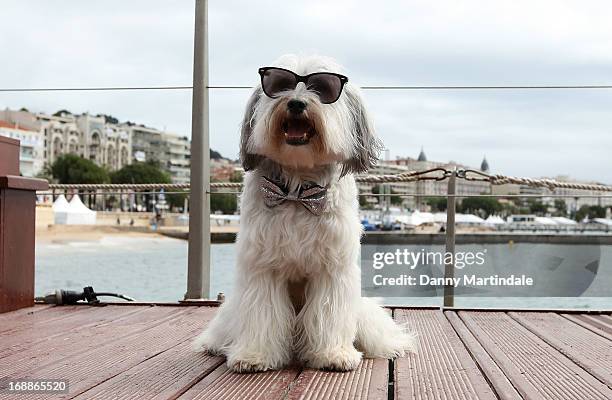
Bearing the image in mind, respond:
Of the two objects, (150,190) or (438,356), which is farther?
(150,190)

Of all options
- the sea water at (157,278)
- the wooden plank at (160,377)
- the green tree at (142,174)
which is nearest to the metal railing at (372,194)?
the sea water at (157,278)

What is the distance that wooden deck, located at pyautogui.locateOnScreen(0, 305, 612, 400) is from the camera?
2.19 metres

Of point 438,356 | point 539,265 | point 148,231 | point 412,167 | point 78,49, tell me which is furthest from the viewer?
point 78,49

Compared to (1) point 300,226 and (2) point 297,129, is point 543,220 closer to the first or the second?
(1) point 300,226

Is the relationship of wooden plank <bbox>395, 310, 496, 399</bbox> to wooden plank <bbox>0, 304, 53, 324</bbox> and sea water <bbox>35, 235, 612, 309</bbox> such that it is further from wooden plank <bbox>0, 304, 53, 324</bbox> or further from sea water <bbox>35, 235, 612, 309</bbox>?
wooden plank <bbox>0, 304, 53, 324</bbox>

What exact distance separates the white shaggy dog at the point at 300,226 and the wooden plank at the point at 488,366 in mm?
503

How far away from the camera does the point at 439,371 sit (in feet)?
8.18

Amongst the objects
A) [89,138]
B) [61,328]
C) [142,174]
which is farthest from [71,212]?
[89,138]

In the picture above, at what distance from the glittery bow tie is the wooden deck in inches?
24.9

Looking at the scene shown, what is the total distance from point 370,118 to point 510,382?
1125 millimetres

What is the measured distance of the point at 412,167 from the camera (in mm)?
4762

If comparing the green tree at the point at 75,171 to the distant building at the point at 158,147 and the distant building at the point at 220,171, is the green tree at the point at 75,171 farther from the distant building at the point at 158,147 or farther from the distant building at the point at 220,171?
the distant building at the point at 220,171

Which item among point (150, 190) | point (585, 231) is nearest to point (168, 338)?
point (150, 190)

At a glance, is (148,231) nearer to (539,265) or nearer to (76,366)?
(539,265)
